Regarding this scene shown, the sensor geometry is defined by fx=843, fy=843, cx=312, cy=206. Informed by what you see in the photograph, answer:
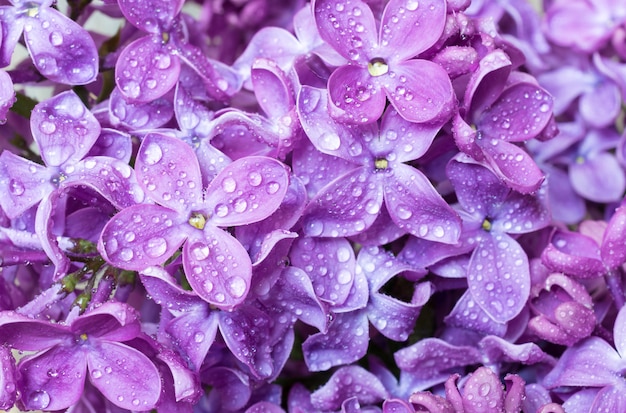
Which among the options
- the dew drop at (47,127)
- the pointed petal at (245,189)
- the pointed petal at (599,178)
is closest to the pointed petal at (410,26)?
the pointed petal at (245,189)

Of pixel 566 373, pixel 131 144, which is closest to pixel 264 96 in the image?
pixel 131 144

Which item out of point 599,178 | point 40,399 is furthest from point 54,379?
point 599,178

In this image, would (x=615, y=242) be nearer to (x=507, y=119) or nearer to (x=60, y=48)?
(x=507, y=119)

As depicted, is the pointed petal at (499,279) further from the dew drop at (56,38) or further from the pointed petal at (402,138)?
the dew drop at (56,38)

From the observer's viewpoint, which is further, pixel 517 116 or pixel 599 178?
pixel 599 178

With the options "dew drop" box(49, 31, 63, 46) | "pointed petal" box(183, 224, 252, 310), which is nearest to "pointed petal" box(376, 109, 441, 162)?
"pointed petal" box(183, 224, 252, 310)

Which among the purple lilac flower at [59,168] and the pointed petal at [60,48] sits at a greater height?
the pointed petal at [60,48]

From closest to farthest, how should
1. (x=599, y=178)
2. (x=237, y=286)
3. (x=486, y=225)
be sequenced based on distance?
1. (x=237, y=286)
2. (x=486, y=225)
3. (x=599, y=178)

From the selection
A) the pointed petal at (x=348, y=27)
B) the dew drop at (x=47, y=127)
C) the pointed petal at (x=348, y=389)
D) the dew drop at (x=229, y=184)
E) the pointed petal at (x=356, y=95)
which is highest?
the pointed petal at (x=348, y=27)
